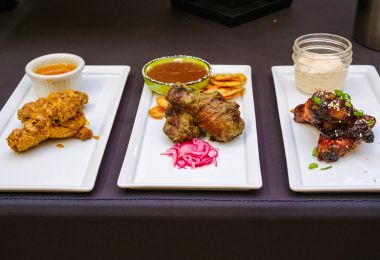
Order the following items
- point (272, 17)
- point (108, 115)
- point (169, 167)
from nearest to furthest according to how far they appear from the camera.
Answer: point (169, 167) < point (108, 115) < point (272, 17)

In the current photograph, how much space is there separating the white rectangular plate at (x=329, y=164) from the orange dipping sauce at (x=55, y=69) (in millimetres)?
648

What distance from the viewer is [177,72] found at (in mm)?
1481

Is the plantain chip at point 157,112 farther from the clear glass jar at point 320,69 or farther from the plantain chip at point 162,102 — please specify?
the clear glass jar at point 320,69

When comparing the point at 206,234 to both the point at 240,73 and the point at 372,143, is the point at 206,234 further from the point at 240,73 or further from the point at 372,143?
the point at 240,73

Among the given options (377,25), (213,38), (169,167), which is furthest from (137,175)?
(377,25)

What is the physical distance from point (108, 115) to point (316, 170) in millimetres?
589

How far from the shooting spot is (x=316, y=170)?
1.09 m

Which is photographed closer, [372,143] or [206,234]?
[206,234]

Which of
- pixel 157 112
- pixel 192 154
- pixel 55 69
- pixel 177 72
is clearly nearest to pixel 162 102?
pixel 157 112

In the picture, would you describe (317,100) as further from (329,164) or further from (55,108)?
(55,108)

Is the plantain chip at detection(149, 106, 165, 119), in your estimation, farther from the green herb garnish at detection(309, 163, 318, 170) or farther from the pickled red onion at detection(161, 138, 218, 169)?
the green herb garnish at detection(309, 163, 318, 170)

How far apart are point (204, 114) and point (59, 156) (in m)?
0.38

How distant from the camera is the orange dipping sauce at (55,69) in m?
1.48

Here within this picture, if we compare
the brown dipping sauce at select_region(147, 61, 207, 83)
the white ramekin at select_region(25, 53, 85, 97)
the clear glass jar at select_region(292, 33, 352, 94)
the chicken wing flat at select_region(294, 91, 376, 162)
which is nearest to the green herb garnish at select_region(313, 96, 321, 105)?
the chicken wing flat at select_region(294, 91, 376, 162)
